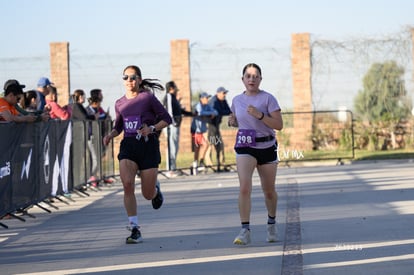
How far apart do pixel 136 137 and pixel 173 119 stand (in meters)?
11.9

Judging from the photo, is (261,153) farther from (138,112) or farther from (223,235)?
(138,112)

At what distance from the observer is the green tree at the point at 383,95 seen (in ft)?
103

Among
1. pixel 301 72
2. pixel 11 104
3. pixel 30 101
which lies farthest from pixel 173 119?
pixel 11 104

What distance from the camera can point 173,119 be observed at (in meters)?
24.0

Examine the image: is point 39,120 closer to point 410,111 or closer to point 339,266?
point 339,266

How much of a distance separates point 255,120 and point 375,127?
65.3 ft

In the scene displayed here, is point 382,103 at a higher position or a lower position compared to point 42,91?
lower

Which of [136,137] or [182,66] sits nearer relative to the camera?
[136,137]

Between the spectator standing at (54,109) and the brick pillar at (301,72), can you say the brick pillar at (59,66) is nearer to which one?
the brick pillar at (301,72)

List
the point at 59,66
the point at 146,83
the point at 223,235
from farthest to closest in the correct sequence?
the point at 59,66 → the point at 146,83 → the point at 223,235

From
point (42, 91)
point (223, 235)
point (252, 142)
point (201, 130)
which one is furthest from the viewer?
point (201, 130)

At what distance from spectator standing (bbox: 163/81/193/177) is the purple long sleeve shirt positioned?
37.5 feet

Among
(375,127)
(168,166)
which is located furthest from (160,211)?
(375,127)

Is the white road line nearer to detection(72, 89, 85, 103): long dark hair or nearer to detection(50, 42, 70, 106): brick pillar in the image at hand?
detection(72, 89, 85, 103): long dark hair
